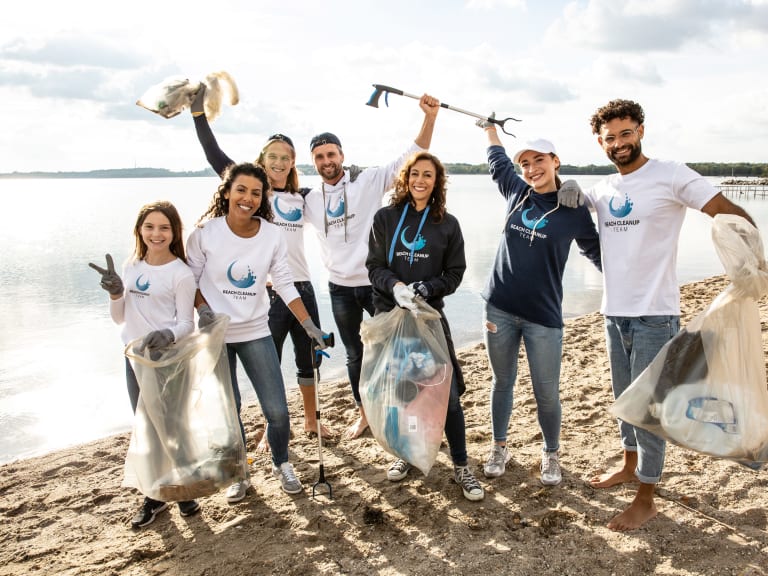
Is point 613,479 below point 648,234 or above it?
below

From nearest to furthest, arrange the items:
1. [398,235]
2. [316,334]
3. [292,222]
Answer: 1. [398,235]
2. [316,334]
3. [292,222]

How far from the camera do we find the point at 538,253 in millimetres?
2744

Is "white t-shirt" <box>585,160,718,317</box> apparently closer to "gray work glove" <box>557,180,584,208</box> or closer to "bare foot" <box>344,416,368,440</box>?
"gray work glove" <box>557,180,584,208</box>

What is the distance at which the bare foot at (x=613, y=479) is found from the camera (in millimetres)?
2990

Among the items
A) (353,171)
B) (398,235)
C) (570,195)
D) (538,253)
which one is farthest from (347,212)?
(570,195)

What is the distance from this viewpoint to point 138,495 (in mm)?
3350

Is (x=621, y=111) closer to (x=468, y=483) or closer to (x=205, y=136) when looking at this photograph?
(x=468, y=483)

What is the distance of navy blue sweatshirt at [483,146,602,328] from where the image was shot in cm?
272

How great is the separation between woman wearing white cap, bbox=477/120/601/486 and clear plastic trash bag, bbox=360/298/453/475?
39 cm

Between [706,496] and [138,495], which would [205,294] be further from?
[706,496]

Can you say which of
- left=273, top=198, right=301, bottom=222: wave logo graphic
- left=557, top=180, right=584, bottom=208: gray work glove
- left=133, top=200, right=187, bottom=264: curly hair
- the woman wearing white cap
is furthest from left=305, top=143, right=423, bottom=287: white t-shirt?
left=557, top=180, right=584, bottom=208: gray work glove

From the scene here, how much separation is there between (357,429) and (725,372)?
2425 mm

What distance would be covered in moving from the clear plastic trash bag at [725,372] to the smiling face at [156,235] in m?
2.42

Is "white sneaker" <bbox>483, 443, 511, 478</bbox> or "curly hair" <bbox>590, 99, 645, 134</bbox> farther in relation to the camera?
"white sneaker" <bbox>483, 443, 511, 478</bbox>
